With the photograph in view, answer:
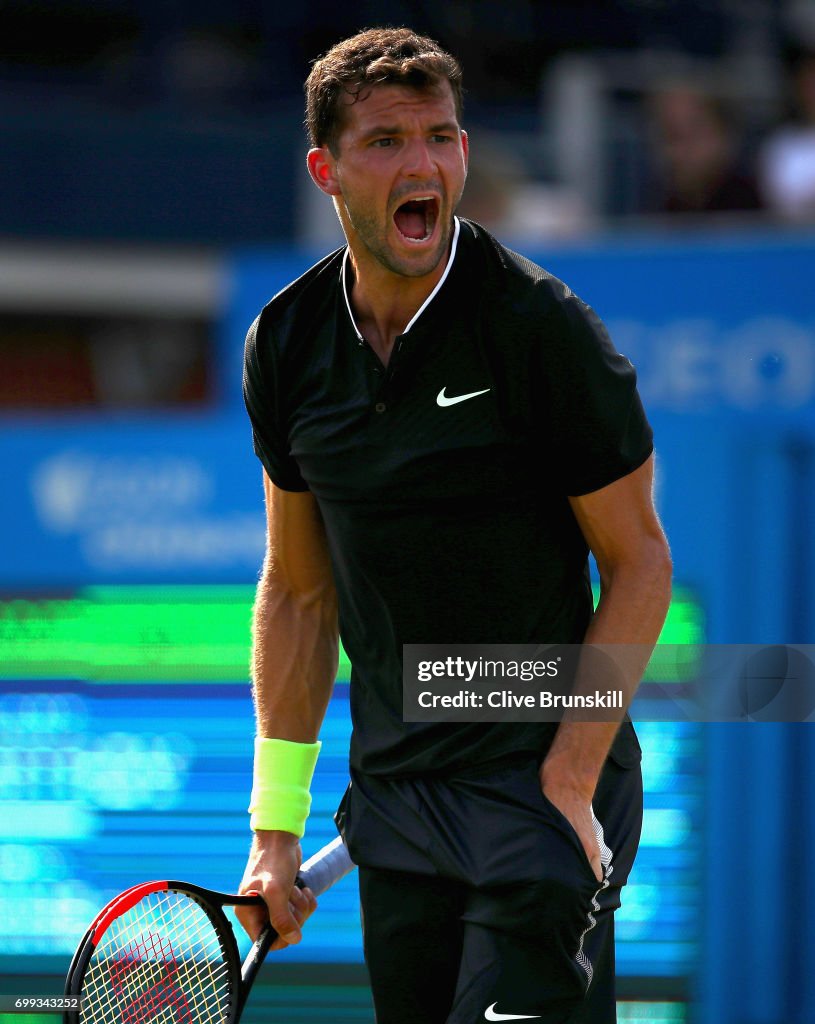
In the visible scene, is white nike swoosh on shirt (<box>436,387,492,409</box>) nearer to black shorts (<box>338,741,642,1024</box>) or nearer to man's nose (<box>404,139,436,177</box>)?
man's nose (<box>404,139,436,177</box>)

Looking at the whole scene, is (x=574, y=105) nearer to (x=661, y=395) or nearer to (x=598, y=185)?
(x=598, y=185)

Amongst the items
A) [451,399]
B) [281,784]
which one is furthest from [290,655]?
[451,399]

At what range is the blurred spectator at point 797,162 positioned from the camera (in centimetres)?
704

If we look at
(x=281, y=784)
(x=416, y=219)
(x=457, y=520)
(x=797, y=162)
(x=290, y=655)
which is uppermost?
(x=797, y=162)

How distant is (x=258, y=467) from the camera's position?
177 inches

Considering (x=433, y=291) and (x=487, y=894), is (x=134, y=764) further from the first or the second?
(x=433, y=291)

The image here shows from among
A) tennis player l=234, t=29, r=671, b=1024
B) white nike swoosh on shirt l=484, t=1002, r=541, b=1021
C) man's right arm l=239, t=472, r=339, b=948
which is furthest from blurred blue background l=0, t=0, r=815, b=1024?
white nike swoosh on shirt l=484, t=1002, r=541, b=1021

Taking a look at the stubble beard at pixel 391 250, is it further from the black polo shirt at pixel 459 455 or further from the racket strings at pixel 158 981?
the racket strings at pixel 158 981

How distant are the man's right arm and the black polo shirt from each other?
0.49ft

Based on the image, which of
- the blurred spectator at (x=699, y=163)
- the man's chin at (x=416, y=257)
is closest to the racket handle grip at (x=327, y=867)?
the man's chin at (x=416, y=257)

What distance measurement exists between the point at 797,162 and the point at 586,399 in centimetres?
534

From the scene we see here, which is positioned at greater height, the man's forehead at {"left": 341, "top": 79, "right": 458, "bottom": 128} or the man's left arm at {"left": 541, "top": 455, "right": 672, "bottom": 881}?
the man's forehead at {"left": 341, "top": 79, "right": 458, "bottom": 128}

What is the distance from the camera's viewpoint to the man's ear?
233cm

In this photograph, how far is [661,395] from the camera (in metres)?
6.03
